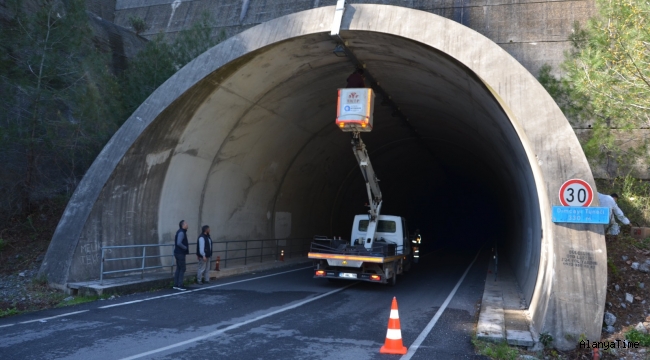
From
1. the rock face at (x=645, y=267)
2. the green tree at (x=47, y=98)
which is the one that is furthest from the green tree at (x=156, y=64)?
the rock face at (x=645, y=267)

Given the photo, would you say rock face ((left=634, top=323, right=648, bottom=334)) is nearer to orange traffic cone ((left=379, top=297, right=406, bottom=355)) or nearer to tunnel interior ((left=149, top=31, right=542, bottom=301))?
tunnel interior ((left=149, top=31, right=542, bottom=301))

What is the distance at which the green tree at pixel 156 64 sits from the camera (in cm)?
1861

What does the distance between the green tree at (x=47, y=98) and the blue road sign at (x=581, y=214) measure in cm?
1327

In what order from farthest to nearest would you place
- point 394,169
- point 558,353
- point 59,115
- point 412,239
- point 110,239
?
point 394,169, point 412,239, point 59,115, point 110,239, point 558,353

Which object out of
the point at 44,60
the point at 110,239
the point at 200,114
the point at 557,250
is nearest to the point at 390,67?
the point at 200,114

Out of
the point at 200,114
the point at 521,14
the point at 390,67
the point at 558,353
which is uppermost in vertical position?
the point at 521,14

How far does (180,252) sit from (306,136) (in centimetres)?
811

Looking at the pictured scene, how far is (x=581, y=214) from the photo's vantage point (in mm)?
8414

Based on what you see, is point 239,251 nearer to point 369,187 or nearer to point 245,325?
point 369,187

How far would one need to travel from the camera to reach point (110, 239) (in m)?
13.3

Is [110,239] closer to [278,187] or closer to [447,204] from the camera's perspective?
[278,187]

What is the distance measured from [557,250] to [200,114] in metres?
9.64

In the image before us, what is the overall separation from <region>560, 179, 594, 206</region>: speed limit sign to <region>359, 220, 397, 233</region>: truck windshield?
8.73 metres

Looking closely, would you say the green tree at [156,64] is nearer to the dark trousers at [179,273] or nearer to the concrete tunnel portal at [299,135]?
the concrete tunnel portal at [299,135]
